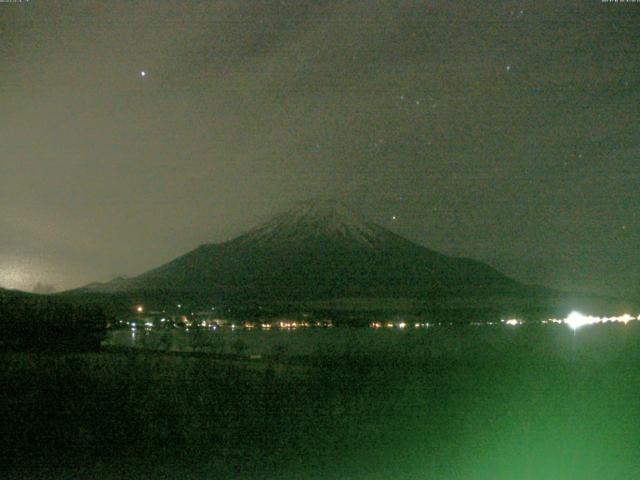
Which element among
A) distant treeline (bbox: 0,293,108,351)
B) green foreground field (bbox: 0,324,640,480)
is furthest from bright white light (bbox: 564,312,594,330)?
green foreground field (bbox: 0,324,640,480)

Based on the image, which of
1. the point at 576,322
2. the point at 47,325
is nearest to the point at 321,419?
the point at 47,325

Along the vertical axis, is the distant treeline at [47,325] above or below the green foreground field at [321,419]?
above

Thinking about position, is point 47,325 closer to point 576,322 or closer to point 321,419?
point 321,419

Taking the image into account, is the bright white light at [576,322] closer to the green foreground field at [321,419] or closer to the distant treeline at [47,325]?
the distant treeline at [47,325]

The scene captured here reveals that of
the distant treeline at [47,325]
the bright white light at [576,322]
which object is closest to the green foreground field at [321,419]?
the distant treeline at [47,325]

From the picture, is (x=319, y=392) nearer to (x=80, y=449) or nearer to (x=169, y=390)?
(x=169, y=390)

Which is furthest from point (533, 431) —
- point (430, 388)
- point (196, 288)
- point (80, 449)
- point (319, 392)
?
point (196, 288)
